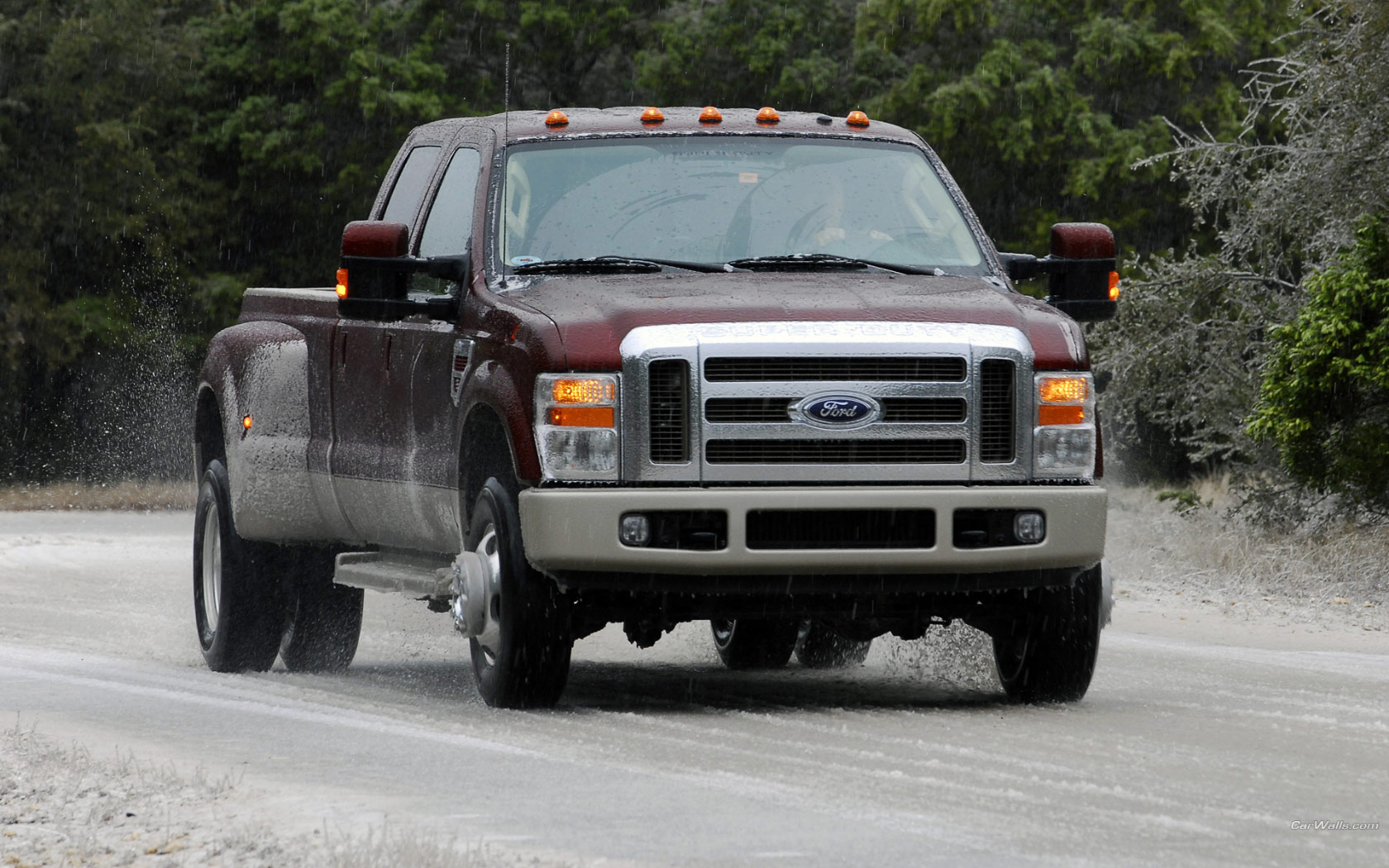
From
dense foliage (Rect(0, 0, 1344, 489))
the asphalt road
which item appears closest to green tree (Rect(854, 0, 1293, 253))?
dense foliage (Rect(0, 0, 1344, 489))

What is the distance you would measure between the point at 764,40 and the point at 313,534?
26957mm

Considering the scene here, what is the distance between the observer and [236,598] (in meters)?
11.4

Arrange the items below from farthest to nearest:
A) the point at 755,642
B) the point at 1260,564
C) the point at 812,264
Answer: the point at 1260,564
the point at 755,642
the point at 812,264

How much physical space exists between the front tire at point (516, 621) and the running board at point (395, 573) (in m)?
0.48

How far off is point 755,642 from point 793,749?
3.62m

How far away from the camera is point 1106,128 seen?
34531 mm

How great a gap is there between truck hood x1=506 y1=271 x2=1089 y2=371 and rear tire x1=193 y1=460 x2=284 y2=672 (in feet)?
9.44

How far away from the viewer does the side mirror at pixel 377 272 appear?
30.2 ft

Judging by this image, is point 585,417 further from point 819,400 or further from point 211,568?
point 211,568

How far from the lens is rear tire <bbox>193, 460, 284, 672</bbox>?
449 inches

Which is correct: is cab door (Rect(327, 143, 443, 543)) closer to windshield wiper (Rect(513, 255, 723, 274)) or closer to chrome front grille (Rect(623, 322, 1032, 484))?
windshield wiper (Rect(513, 255, 723, 274))

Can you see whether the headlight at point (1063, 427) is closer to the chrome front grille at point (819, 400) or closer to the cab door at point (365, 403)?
the chrome front grille at point (819, 400)

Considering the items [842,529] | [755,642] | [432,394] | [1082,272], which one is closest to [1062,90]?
[755,642]

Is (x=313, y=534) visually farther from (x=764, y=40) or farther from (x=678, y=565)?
(x=764, y=40)
